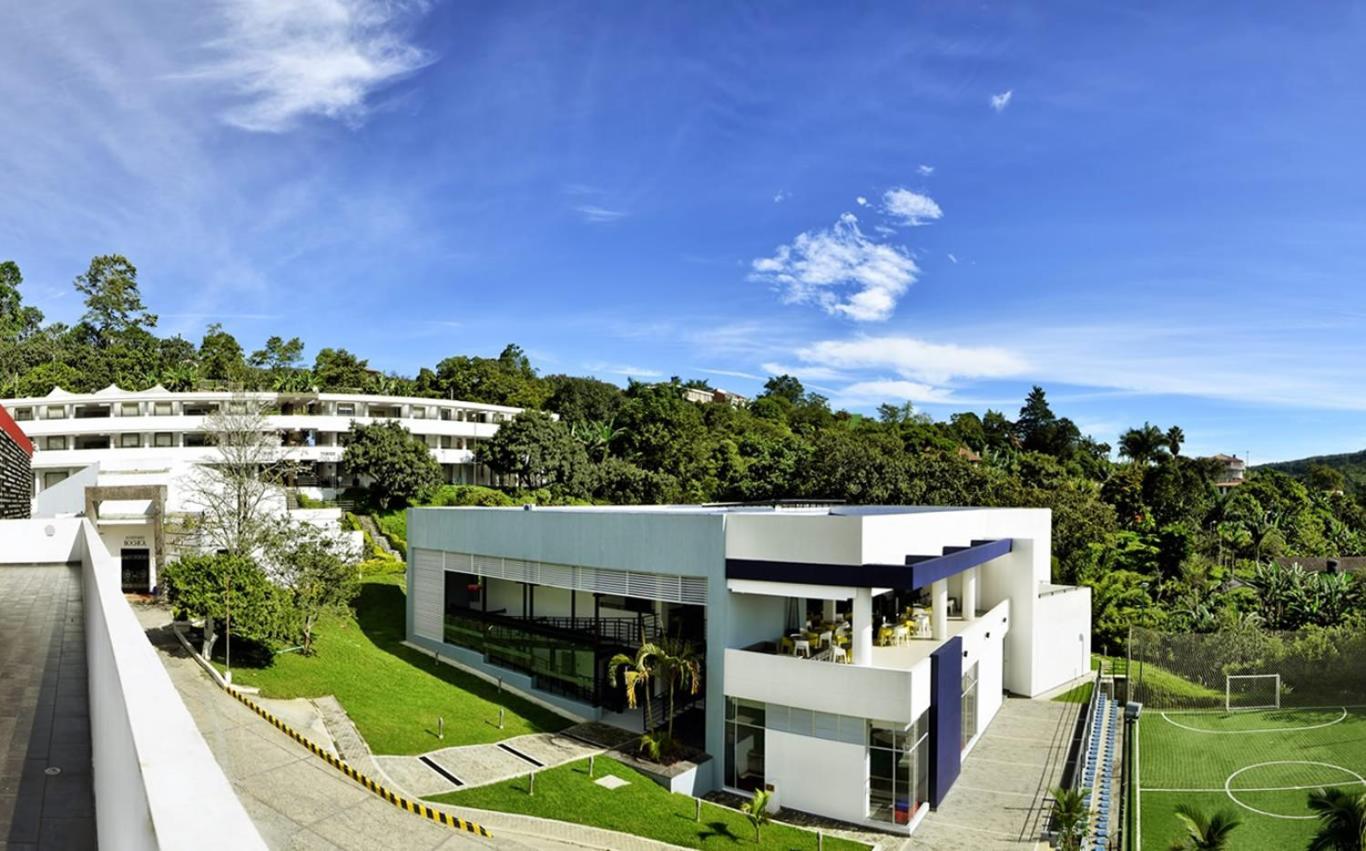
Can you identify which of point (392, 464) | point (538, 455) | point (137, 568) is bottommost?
point (137, 568)

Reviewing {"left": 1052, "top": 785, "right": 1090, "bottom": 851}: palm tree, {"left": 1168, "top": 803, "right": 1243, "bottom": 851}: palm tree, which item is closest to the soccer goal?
{"left": 1168, "top": 803, "right": 1243, "bottom": 851}: palm tree

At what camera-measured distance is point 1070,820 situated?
15109 millimetres

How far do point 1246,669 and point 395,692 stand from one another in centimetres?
2630

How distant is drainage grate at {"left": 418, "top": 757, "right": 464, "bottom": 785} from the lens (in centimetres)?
1596

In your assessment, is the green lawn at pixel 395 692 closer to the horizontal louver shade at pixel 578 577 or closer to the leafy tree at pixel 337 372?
the horizontal louver shade at pixel 578 577

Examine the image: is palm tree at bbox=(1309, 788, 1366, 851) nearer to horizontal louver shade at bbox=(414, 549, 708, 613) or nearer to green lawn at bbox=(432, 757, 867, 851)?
green lawn at bbox=(432, 757, 867, 851)

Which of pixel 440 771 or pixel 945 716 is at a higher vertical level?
pixel 945 716

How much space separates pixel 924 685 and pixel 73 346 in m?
73.3

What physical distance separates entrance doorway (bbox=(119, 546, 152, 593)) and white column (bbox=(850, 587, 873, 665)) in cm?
2598

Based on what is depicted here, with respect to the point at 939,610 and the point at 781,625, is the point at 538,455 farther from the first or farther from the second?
the point at 939,610

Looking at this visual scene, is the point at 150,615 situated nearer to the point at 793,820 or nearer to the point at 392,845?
the point at 392,845

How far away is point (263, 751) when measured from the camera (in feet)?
51.3

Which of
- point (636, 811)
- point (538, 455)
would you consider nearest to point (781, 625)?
point (636, 811)

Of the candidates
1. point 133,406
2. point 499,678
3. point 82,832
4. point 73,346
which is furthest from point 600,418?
point 82,832
